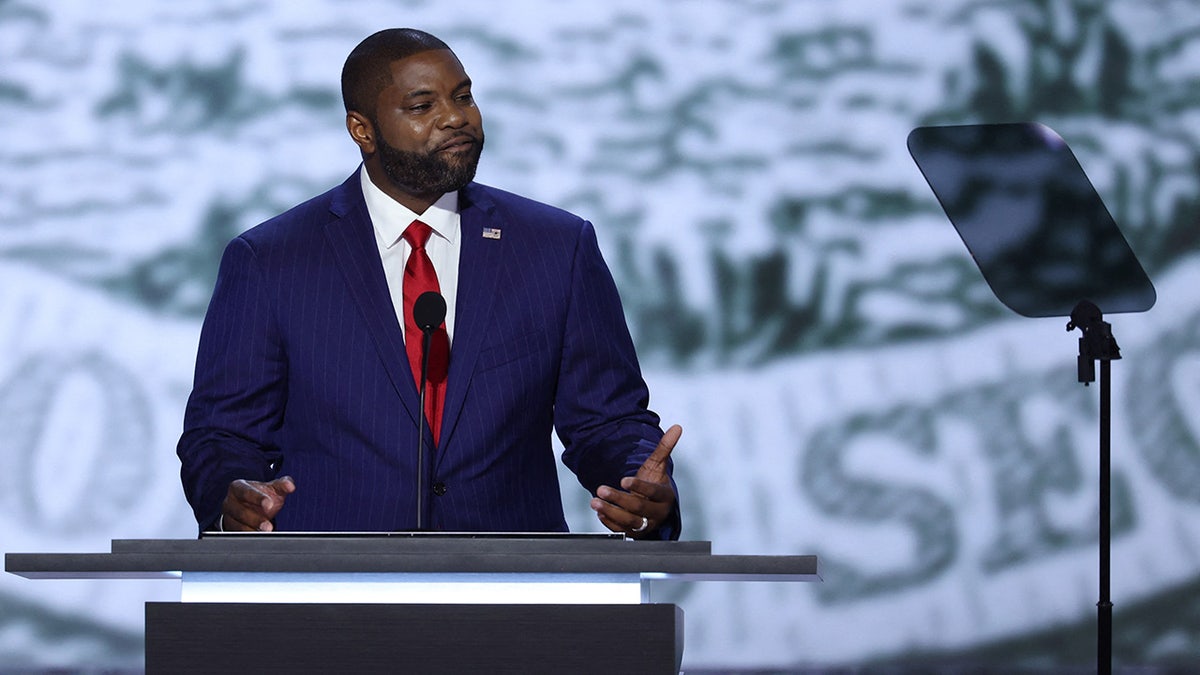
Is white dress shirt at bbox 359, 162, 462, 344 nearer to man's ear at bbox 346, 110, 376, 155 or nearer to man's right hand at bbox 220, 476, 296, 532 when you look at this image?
man's ear at bbox 346, 110, 376, 155

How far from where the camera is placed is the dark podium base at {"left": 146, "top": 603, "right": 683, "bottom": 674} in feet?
4.97

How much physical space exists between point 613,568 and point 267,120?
10.2 feet

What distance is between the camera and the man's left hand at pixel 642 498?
181 centimetres

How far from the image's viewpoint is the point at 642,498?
1.82m

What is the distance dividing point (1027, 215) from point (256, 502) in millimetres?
2922

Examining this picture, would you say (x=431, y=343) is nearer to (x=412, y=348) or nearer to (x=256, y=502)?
(x=412, y=348)

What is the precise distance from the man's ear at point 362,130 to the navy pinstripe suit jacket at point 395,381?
68mm

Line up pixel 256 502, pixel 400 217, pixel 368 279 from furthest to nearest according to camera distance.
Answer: pixel 400 217 < pixel 368 279 < pixel 256 502

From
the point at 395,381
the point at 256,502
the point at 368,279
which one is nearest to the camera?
the point at 256,502

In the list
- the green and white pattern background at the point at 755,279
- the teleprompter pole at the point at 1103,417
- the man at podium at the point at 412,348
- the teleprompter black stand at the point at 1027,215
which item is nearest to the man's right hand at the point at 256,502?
the man at podium at the point at 412,348

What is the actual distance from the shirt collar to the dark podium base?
989mm

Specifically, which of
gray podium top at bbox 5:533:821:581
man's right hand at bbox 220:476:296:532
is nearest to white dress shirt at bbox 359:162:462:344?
man's right hand at bbox 220:476:296:532

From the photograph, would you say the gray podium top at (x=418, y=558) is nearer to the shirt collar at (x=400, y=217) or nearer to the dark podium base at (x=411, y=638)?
the dark podium base at (x=411, y=638)

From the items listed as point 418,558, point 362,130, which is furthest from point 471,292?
point 418,558
